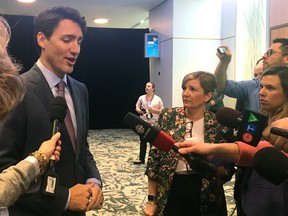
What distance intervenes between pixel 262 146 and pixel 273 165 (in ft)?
1.47

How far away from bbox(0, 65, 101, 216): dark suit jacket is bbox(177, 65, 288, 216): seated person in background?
1.52 ft

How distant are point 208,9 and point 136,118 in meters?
5.83

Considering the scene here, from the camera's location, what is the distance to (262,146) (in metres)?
1.27

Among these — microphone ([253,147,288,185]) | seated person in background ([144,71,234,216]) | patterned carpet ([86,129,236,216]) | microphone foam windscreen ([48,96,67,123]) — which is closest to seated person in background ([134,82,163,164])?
patterned carpet ([86,129,236,216])

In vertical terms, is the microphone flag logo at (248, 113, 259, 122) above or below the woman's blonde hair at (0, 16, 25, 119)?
below

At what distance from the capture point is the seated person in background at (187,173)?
6.35 ft

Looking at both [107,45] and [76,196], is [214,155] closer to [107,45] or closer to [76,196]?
[76,196]

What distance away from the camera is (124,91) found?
10.0m

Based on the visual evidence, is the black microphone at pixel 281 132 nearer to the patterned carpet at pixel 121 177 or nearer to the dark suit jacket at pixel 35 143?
the dark suit jacket at pixel 35 143

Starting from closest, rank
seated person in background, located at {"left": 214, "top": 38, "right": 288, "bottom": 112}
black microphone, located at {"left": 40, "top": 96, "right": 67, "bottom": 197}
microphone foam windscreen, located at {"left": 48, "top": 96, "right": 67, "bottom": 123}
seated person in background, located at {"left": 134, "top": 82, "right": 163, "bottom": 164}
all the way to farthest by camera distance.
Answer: black microphone, located at {"left": 40, "top": 96, "right": 67, "bottom": 197}, microphone foam windscreen, located at {"left": 48, "top": 96, "right": 67, "bottom": 123}, seated person in background, located at {"left": 214, "top": 38, "right": 288, "bottom": 112}, seated person in background, located at {"left": 134, "top": 82, "right": 163, "bottom": 164}

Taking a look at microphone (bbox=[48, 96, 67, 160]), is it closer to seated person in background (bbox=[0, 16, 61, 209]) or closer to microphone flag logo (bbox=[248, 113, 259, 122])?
seated person in background (bbox=[0, 16, 61, 209])

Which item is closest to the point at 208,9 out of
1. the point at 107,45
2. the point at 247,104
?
the point at 107,45

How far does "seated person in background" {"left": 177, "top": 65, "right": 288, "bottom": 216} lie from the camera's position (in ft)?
4.28

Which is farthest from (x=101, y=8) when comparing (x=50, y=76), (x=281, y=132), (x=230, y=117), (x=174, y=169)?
(x=281, y=132)
